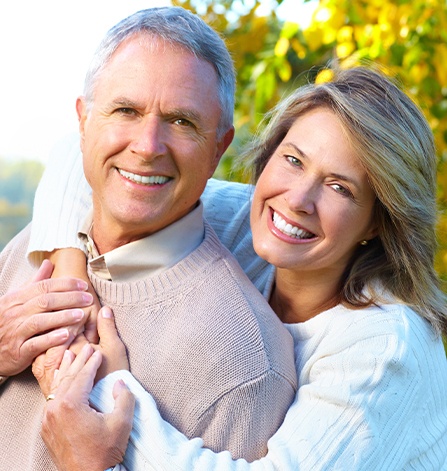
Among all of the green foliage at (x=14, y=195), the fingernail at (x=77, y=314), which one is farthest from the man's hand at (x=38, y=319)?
the green foliage at (x=14, y=195)

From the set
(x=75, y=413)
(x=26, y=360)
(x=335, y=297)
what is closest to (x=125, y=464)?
(x=75, y=413)

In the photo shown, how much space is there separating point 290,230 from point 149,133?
1.68ft

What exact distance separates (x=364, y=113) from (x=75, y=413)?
43.9 inches

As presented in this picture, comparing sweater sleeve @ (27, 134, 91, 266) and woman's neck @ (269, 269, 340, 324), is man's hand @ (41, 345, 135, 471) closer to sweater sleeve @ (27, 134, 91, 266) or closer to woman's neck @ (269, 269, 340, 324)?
sweater sleeve @ (27, 134, 91, 266)

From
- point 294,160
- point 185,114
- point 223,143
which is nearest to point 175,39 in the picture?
point 185,114

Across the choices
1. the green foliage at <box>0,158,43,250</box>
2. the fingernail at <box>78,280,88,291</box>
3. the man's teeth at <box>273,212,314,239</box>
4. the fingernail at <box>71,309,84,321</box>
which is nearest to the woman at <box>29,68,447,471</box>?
the man's teeth at <box>273,212,314,239</box>

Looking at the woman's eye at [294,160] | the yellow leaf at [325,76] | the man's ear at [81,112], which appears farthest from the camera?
the yellow leaf at [325,76]

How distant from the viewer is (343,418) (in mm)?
2070

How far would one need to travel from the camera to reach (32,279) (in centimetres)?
236

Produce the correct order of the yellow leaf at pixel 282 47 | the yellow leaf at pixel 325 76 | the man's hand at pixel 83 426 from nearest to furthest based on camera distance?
the man's hand at pixel 83 426
the yellow leaf at pixel 325 76
the yellow leaf at pixel 282 47

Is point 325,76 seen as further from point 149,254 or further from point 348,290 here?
point 149,254

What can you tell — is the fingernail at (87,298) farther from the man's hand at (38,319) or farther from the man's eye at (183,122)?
the man's eye at (183,122)

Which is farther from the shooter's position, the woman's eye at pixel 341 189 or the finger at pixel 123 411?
the woman's eye at pixel 341 189

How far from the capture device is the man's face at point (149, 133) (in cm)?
214
